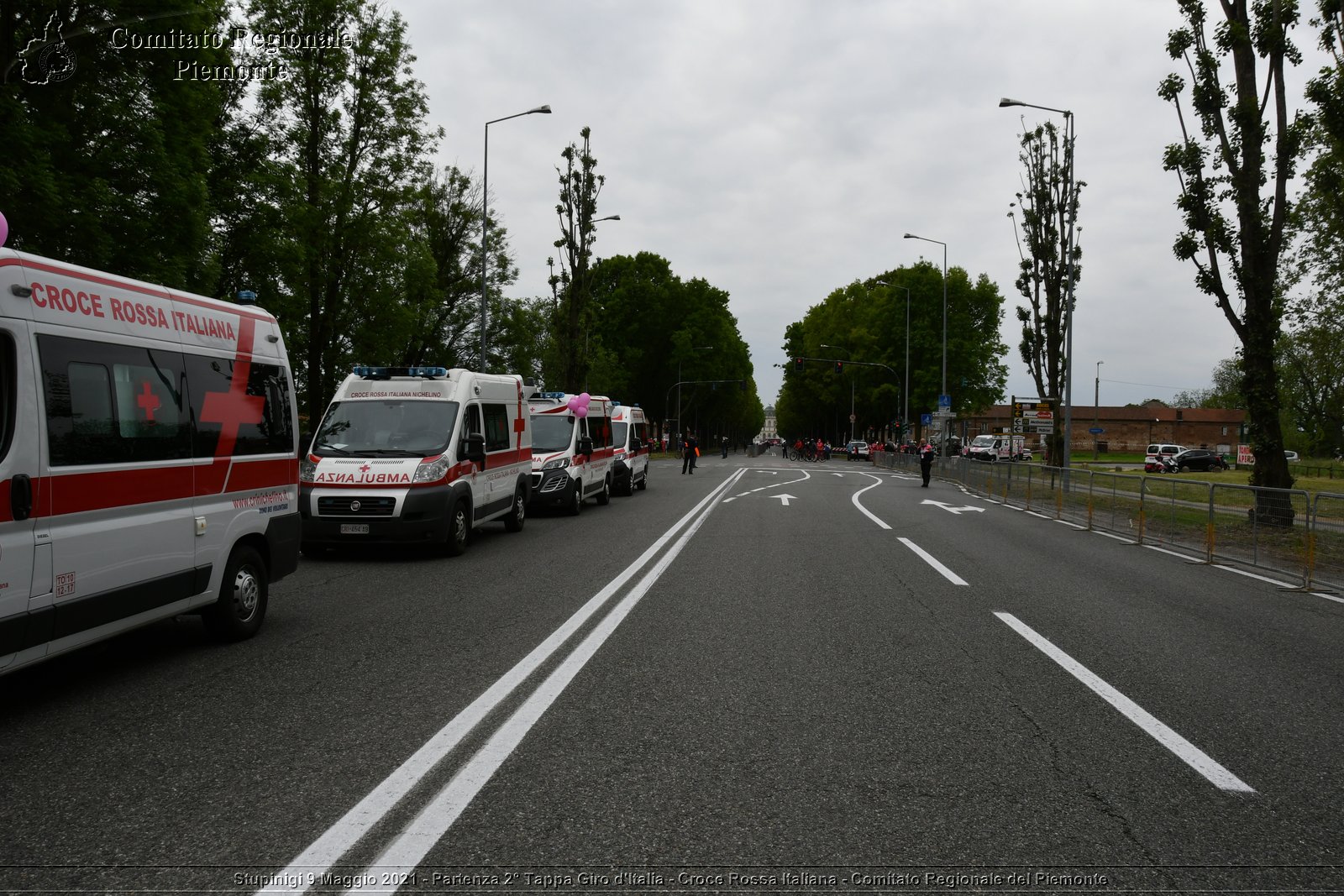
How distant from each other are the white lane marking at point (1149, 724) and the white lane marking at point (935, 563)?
2871 mm

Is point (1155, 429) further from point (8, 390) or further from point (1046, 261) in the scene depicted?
point (8, 390)

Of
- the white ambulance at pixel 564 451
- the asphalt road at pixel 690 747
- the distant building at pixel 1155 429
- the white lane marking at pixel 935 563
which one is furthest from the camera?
the distant building at pixel 1155 429

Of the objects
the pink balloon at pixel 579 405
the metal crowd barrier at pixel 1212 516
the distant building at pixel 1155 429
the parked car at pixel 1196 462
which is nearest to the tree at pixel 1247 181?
the metal crowd barrier at pixel 1212 516

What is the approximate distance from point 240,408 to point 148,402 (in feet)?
3.53

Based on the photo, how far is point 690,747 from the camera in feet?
14.5

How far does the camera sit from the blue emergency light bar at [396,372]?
493 inches

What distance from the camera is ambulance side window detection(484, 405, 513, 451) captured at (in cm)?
1369

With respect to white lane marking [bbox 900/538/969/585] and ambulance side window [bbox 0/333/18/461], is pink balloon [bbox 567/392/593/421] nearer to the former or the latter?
white lane marking [bbox 900/538/969/585]

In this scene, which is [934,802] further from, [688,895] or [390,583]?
[390,583]

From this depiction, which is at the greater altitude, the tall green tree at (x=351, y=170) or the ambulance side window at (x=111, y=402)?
the tall green tree at (x=351, y=170)

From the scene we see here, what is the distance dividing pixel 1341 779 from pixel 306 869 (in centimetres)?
414

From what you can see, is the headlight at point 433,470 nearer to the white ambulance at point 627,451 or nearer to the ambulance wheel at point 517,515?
the ambulance wheel at point 517,515

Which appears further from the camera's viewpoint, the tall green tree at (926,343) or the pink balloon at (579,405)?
the tall green tree at (926,343)

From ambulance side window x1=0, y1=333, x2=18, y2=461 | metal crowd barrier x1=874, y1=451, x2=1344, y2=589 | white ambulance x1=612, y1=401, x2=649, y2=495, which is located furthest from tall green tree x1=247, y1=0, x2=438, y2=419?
ambulance side window x1=0, y1=333, x2=18, y2=461
